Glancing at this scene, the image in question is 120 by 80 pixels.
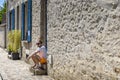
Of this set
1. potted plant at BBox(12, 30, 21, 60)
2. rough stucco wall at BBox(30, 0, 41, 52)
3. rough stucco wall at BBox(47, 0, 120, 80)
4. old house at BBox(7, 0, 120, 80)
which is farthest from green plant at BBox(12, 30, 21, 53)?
rough stucco wall at BBox(47, 0, 120, 80)

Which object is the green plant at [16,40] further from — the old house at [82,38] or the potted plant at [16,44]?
the old house at [82,38]

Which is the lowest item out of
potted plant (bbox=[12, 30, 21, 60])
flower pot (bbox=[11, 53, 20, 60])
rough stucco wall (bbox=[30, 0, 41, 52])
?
flower pot (bbox=[11, 53, 20, 60])

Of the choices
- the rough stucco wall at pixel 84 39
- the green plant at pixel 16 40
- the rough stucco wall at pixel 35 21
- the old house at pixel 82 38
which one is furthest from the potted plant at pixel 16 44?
the rough stucco wall at pixel 84 39

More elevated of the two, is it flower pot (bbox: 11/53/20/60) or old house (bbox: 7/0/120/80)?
old house (bbox: 7/0/120/80)

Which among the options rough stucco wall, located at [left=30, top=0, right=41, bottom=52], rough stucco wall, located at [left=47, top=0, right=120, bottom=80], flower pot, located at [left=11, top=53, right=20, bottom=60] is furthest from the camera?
flower pot, located at [left=11, top=53, right=20, bottom=60]

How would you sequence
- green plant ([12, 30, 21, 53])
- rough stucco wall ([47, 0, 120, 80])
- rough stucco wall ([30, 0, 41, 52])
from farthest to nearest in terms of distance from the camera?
green plant ([12, 30, 21, 53]) → rough stucco wall ([30, 0, 41, 52]) → rough stucco wall ([47, 0, 120, 80])

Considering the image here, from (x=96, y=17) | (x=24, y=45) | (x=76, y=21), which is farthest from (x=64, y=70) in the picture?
(x=24, y=45)

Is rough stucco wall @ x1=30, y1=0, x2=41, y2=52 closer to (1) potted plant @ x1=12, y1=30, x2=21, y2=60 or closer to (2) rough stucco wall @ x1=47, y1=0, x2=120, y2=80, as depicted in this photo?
(2) rough stucco wall @ x1=47, y1=0, x2=120, y2=80

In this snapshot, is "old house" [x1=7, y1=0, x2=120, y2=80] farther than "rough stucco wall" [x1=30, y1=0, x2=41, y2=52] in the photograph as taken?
No

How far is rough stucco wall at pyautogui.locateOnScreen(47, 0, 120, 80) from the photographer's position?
633cm

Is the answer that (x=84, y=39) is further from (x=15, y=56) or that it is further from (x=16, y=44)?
(x=15, y=56)

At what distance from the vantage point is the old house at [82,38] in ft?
20.9

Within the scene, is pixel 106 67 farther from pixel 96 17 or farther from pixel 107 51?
pixel 96 17

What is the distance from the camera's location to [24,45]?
1686 cm
